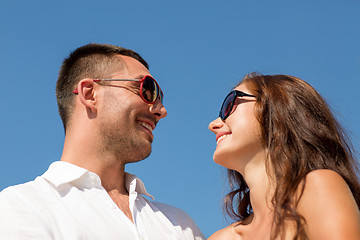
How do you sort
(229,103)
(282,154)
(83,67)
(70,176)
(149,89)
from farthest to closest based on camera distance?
(83,67) → (149,89) → (229,103) → (70,176) → (282,154)

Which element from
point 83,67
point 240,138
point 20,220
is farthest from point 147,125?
point 20,220

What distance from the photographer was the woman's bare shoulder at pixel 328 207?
9.77 feet

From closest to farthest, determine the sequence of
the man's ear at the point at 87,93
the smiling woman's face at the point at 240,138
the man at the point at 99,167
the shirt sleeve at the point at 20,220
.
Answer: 1. the shirt sleeve at the point at 20,220
2. the man at the point at 99,167
3. the smiling woman's face at the point at 240,138
4. the man's ear at the point at 87,93

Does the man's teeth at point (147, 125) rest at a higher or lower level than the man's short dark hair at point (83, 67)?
lower

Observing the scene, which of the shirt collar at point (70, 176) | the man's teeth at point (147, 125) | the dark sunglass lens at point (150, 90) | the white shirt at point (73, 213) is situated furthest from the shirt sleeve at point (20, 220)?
the dark sunglass lens at point (150, 90)

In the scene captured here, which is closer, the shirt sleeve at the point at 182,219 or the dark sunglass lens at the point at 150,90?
the shirt sleeve at the point at 182,219

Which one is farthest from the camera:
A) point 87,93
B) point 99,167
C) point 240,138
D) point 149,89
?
point 149,89

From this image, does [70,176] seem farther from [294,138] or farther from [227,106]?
[294,138]

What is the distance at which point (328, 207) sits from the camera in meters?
3.08

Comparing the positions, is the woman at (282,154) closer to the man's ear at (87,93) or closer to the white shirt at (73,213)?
the white shirt at (73,213)

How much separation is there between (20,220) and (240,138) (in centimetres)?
192

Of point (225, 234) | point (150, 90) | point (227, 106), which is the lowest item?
point (225, 234)

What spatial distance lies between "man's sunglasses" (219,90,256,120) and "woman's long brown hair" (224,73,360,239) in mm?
125

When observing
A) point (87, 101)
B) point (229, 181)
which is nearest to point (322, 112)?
point (229, 181)
